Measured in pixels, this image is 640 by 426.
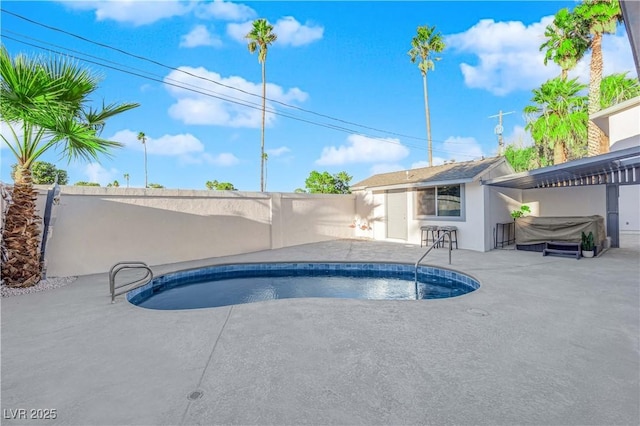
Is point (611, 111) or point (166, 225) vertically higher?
point (611, 111)

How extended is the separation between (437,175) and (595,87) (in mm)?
8706

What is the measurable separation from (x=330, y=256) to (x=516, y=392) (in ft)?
25.4

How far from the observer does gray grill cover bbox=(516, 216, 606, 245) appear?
896 centimetres

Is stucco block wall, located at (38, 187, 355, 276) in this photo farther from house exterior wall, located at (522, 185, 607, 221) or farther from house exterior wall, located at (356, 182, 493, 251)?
house exterior wall, located at (522, 185, 607, 221)

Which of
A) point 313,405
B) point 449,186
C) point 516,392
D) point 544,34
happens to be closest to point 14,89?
point 313,405

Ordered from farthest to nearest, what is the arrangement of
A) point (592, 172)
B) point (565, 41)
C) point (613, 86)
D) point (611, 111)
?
point (565, 41) < point (613, 86) < point (611, 111) < point (592, 172)

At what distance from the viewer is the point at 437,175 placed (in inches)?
480

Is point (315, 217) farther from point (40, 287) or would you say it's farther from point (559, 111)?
point (559, 111)

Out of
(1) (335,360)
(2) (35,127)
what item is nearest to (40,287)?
(2) (35,127)

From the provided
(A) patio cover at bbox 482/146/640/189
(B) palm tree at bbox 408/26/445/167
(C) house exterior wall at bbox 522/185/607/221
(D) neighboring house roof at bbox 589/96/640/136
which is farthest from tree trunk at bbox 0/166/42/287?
(B) palm tree at bbox 408/26/445/167

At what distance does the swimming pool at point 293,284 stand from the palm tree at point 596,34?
1151 cm

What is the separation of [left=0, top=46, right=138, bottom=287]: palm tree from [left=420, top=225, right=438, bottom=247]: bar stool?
33.3 feet

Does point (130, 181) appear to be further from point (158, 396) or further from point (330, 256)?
point (158, 396)

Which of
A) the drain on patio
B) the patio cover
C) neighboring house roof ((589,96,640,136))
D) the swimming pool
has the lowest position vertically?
the swimming pool
